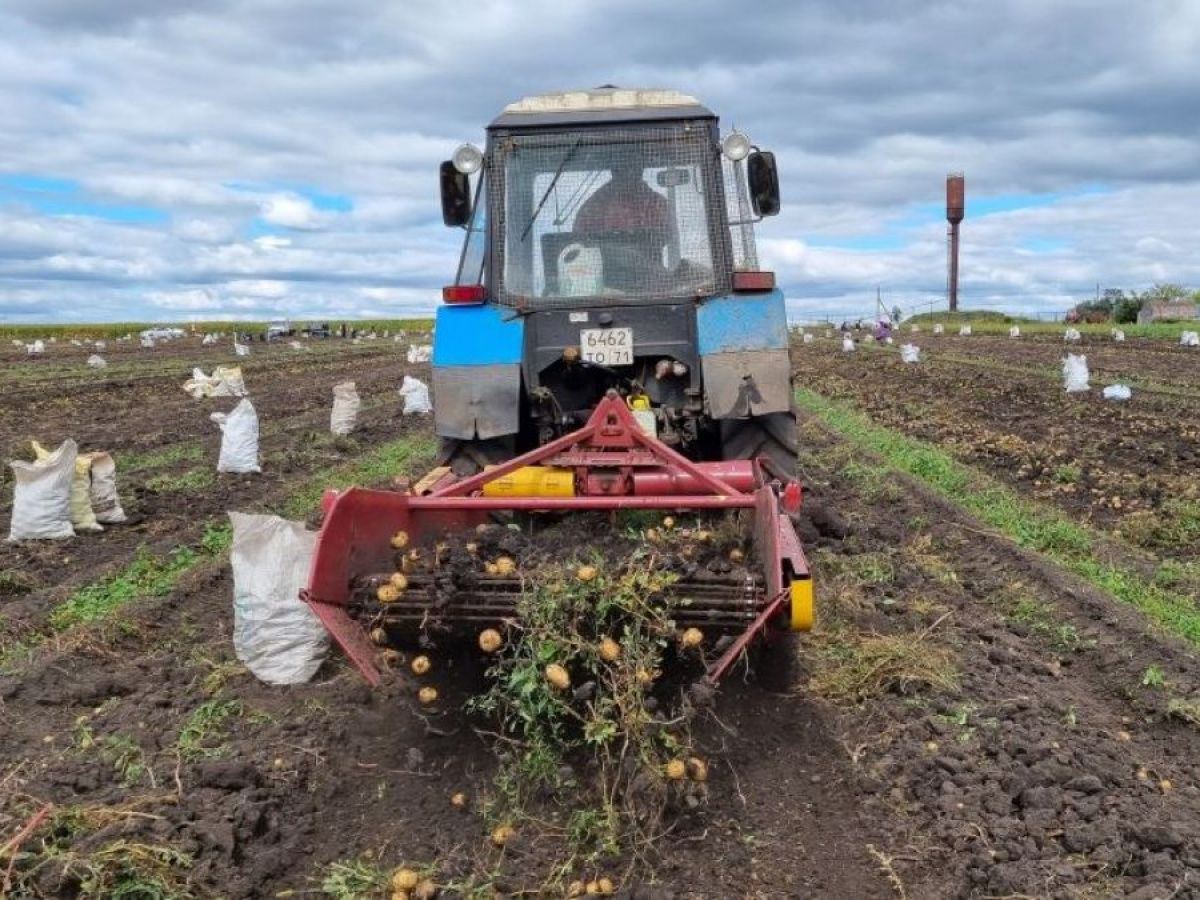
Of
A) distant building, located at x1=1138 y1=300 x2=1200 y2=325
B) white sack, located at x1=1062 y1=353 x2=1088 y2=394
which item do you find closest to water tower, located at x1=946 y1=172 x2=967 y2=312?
distant building, located at x1=1138 y1=300 x2=1200 y2=325

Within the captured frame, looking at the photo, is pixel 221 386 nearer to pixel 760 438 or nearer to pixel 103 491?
pixel 103 491

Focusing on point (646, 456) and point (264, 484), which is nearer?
point (646, 456)

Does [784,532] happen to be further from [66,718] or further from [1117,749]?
[66,718]

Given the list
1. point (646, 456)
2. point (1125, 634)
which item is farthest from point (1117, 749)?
point (646, 456)

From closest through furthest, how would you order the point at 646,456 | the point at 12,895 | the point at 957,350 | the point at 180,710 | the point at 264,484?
the point at 12,895, the point at 180,710, the point at 646,456, the point at 264,484, the point at 957,350

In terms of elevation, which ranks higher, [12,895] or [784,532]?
[784,532]

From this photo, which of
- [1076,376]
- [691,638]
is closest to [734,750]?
[691,638]

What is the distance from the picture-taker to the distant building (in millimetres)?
42969

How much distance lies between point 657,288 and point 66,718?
133 inches

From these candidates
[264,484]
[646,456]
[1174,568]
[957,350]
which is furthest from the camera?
[957,350]

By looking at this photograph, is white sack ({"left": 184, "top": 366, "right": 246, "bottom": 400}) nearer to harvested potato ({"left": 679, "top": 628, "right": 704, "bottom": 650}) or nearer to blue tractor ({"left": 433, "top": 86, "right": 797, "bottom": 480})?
blue tractor ({"left": 433, "top": 86, "right": 797, "bottom": 480})

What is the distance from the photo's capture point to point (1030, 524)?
7359mm

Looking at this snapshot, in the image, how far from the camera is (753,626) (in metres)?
3.55

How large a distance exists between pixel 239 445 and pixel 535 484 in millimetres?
6021
